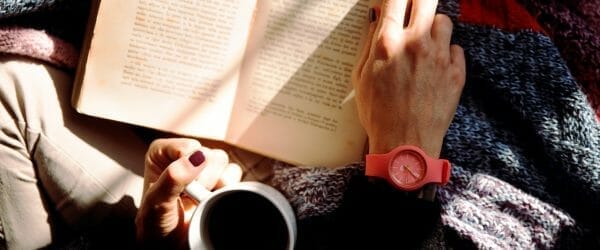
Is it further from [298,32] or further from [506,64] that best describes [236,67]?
[506,64]

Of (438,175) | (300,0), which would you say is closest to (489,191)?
(438,175)

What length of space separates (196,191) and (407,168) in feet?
0.75

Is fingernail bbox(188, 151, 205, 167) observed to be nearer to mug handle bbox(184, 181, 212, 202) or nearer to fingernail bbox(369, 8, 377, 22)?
mug handle bbox(184, 181, 212, 202)

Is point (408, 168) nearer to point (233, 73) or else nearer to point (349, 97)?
point (349, 97)

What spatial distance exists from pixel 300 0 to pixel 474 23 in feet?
0.68

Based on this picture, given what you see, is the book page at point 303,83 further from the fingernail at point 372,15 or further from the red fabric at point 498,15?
the red fabric at point 498,15

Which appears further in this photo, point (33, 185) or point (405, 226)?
point (33, 185)

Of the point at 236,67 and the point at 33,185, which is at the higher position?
the point at 236,67

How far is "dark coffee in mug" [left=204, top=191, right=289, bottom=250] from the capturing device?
0.78 meters

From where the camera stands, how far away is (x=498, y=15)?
0.84m

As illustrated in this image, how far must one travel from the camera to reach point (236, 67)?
854 millimetres

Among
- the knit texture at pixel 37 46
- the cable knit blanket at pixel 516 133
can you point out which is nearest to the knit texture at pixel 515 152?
the cable knit blanket at pixel 516 133

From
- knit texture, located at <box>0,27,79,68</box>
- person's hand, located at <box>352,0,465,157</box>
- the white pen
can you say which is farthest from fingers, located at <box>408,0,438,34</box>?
knit texture, located at <box>0,27,79,68</box>

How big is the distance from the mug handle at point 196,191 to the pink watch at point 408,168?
180 millimetres
